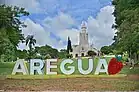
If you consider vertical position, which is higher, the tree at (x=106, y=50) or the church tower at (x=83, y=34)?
the church tower at (x=83, y=34)

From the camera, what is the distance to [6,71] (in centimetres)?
1032

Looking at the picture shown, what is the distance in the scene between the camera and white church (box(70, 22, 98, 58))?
33.4ft

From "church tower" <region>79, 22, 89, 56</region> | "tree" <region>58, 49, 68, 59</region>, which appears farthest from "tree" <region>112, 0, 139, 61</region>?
"tree" <region>58, 49, 68, 59</region>

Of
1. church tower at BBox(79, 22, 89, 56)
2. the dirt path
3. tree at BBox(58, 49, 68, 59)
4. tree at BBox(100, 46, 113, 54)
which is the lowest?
Result: the dirt path

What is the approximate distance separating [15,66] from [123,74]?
10.0 ft

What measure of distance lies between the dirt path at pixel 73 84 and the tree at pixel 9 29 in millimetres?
1701

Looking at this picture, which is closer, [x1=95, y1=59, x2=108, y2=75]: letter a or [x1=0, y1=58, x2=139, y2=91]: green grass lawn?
[x1=0, y1=58, x2=139, y2=91]: green grass lawn

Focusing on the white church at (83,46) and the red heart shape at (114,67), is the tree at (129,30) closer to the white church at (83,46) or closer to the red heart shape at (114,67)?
the red heart shape at (114,67)

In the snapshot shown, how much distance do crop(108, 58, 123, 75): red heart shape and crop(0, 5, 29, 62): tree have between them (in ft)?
9.34

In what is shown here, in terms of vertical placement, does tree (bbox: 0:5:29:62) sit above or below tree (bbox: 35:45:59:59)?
above

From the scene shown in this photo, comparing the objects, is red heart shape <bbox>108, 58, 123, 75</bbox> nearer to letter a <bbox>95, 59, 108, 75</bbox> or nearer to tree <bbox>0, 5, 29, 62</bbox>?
letter a <bbox>95, 59, 108, 75</bbox>

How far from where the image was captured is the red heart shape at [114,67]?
10065 millimetres

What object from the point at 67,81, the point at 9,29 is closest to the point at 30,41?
the point at 9,29

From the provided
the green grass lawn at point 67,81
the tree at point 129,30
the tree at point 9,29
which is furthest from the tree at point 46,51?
the tree at point 129,30
